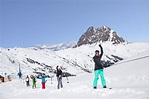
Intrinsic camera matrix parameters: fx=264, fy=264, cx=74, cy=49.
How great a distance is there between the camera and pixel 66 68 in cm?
16050

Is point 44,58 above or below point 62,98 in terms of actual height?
above

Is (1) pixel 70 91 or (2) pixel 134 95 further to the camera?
(1) pixel 70 91

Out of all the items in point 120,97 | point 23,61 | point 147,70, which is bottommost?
point 120,97

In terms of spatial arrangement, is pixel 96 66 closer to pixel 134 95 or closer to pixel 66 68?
pixel 134 95

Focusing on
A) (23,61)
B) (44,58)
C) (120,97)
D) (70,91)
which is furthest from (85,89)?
(44,58)

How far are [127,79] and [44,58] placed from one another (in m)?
153

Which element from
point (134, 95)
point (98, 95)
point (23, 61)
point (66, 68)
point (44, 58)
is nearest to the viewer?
point (134, 95)

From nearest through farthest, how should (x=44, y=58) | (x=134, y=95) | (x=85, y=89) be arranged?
1. (x=134, y=95)
2. (x=85, y=89)
3. (x=44, y=58)

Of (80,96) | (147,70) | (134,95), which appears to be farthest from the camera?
(147,70)

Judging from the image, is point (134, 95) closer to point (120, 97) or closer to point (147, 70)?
point (120, 97)

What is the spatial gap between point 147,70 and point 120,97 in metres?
10.5

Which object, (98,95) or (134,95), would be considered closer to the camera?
(134,95)

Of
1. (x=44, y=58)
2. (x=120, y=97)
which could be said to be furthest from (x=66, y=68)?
(x=120, y=97)

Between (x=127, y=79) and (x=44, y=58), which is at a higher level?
(x=44, y=58)
